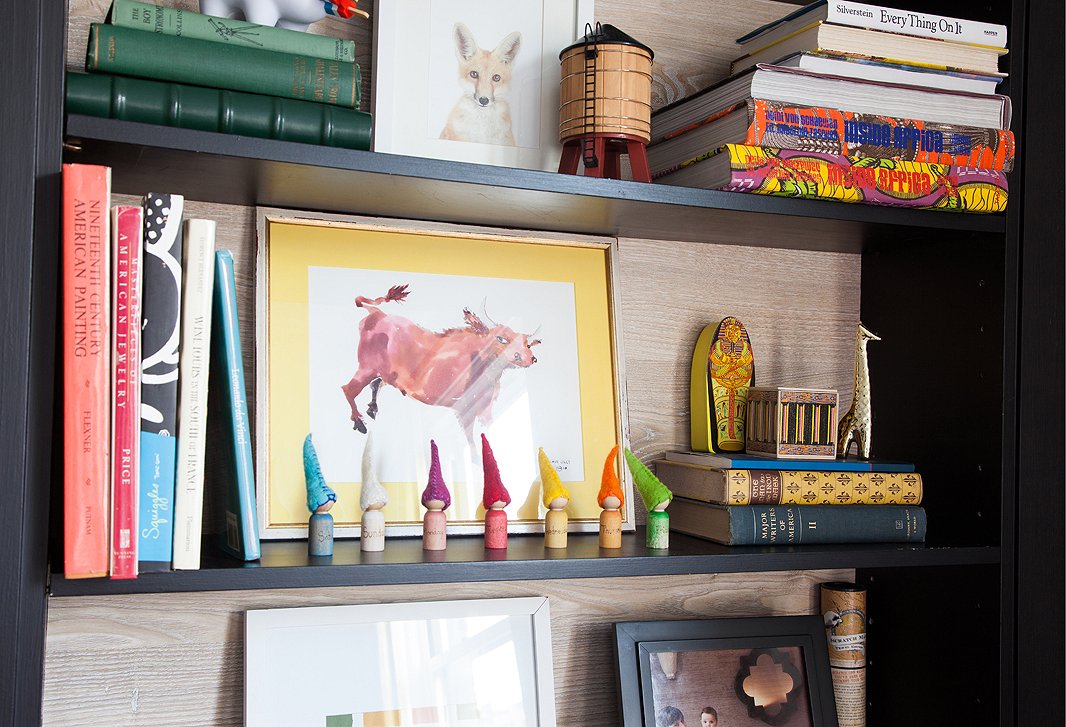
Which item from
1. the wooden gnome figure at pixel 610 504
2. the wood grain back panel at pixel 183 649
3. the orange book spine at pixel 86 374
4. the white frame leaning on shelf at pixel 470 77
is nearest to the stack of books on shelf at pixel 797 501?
the wooden gnome figure at pixel 610 504

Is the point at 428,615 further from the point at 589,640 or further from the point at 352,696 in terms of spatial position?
the point at 589,640

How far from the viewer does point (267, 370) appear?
1.11 metres

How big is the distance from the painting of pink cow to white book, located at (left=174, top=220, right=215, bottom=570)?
0.29 metres

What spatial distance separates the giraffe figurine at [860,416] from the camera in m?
1.25

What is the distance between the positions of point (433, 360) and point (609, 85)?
1.26 ft

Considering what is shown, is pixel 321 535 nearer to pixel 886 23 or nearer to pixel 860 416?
pixel 860 416

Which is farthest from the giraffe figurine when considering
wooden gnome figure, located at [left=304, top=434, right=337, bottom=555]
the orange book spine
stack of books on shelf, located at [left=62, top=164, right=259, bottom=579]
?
the orange book spine

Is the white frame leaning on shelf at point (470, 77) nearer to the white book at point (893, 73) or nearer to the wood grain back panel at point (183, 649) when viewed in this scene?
the white book at point (893, 73)

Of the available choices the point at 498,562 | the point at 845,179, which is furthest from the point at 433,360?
the point at 845,179

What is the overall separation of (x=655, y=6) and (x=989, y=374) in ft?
2.15

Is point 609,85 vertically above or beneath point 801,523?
above

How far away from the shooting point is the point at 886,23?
1145 mm

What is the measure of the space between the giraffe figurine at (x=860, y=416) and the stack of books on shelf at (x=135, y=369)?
0.78 meters

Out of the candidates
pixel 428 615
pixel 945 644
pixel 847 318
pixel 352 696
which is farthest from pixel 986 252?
Answer: pixel 352 696
